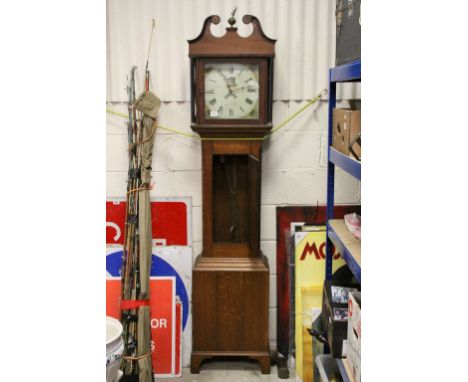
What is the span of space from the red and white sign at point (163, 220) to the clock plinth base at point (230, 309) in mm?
208

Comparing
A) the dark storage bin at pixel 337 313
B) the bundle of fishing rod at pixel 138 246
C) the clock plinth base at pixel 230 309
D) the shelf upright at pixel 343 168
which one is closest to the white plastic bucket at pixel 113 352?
the bundle of fishing rod at pixel 138 246

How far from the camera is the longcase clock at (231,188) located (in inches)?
106

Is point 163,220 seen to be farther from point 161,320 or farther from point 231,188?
point 161,320

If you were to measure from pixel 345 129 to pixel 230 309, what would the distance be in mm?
1318

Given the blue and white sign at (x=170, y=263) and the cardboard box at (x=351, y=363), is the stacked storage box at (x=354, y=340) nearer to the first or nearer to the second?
the cardboard box at (x=351, y=363)

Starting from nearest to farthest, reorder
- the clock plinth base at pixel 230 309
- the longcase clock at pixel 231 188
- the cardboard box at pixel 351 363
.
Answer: the cardboard box at pixel 351 363 → the longcase clock at pixel 231 188 → the clock plinth base at pixel 230 309

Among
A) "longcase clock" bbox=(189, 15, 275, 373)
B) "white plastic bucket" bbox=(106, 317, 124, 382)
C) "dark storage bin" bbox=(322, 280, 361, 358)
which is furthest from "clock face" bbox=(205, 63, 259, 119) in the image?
"white plastic bucket" bbox=(106, 317, 124, 382)

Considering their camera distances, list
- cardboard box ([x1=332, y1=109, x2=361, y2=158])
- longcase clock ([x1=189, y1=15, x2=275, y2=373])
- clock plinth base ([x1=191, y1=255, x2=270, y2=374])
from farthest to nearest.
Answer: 1. clock plinth base ([x1=191, y1=255, x2=270, y2=374])
2. longcase clock ([x1=189, y1=15, x2=275, y2=373])
3. cardboard box ([x1=332, y1=109, x2=361, y2=158])

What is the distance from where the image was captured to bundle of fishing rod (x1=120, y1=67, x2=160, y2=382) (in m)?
2.78

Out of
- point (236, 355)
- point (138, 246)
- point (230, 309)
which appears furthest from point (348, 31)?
point (236, 355)

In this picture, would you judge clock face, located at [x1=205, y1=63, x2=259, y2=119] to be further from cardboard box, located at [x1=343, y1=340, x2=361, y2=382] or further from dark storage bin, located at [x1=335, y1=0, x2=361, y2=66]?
cardboard box, located at [x1=343, y1=340, x2=361, y2=382]

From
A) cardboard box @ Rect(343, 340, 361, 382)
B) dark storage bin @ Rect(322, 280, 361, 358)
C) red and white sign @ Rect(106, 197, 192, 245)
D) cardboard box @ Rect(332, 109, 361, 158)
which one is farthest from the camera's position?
red and white sign @ Rect(106, 197, 192, 245)
